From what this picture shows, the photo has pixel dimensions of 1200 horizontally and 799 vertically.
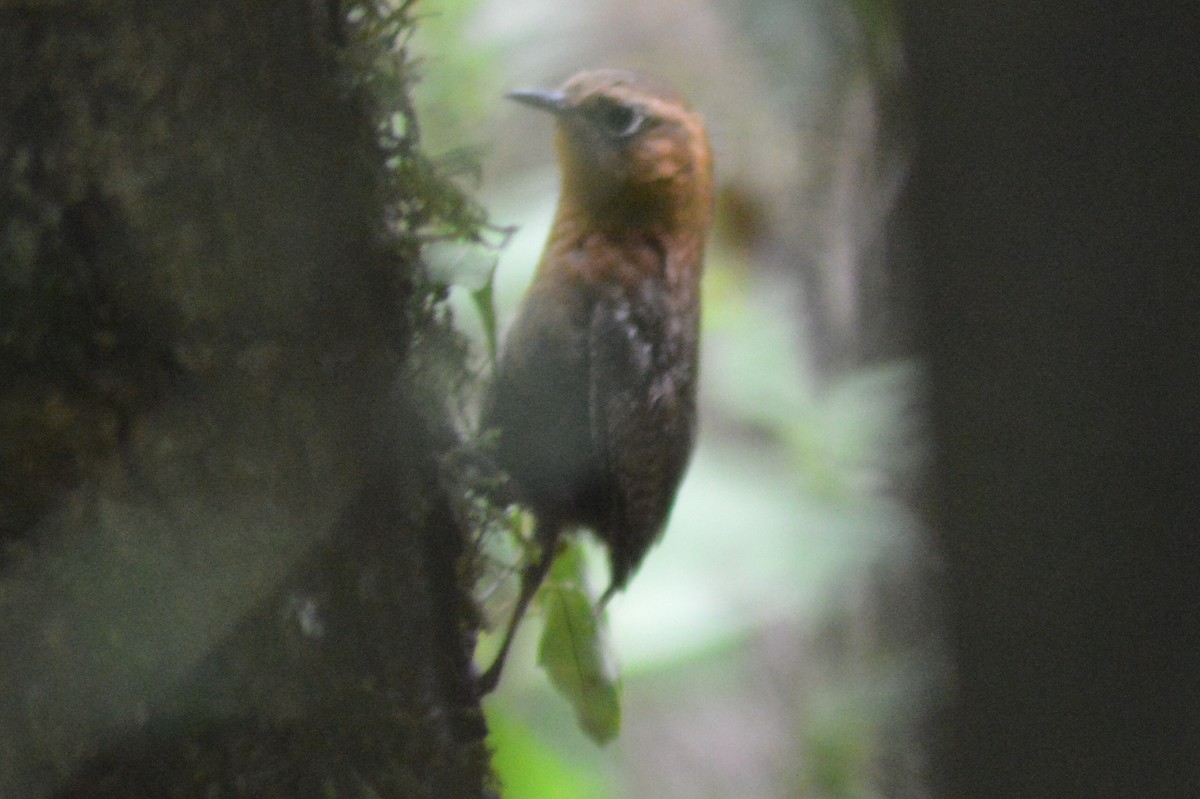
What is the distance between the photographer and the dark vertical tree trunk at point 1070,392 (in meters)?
1.23

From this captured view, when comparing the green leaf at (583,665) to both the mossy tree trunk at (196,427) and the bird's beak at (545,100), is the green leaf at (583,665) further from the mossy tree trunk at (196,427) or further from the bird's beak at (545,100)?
the bird's beak at (545,100)

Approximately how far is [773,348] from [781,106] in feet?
3.22

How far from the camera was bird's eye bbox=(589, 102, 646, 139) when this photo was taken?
8.45ft

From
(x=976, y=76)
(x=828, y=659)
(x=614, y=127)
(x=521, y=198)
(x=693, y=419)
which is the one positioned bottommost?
(x=828, y=659)

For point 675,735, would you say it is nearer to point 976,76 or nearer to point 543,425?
point 543,425

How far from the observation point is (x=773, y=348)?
486 centimetres

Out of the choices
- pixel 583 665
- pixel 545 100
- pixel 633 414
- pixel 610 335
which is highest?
pixel 545 100

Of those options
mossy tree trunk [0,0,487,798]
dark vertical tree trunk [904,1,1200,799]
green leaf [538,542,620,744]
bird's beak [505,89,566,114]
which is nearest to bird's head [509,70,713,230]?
bird's beak [505,89,566,114]

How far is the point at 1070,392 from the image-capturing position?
1249mm

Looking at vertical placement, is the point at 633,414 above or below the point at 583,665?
above

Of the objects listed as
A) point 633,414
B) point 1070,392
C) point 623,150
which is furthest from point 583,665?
point 623,150

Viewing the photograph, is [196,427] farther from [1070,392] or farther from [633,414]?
[633,414]

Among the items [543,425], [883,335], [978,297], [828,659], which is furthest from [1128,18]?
[828,659]

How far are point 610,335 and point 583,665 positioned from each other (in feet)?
2.40
